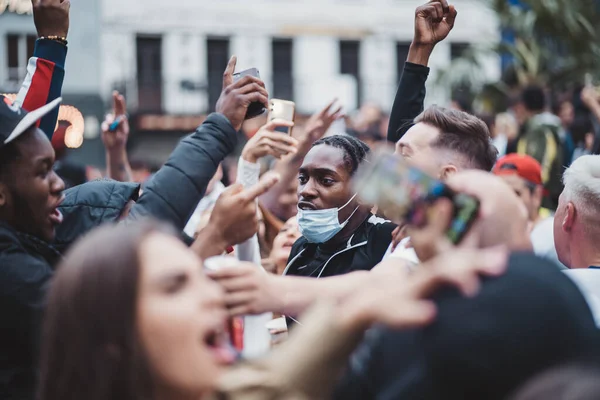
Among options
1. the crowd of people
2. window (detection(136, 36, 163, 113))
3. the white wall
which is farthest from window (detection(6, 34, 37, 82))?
the crowd of people

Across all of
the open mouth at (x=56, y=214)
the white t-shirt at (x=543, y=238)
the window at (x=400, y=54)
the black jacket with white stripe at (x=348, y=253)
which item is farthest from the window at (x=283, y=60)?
the open mouth at (x=56, y=214)

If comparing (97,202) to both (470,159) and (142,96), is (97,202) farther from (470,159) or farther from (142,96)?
(142,96)

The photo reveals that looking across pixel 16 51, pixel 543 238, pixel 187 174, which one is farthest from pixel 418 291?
pixel 16 51

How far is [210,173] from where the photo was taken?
2988 mm

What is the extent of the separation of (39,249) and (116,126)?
2489mm

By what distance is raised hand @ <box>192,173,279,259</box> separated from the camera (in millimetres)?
2697

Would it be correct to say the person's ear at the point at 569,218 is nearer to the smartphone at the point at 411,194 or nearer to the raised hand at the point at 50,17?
the smartphone at the point at 411,194

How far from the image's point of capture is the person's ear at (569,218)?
3.67 metres

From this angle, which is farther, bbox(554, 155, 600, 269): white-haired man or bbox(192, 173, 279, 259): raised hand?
bbox(554, 155, 600, 269): white-haired man

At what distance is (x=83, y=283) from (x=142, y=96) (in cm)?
2548

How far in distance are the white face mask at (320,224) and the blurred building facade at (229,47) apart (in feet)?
70.1

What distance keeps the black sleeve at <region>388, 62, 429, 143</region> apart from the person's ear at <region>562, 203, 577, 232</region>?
110cm

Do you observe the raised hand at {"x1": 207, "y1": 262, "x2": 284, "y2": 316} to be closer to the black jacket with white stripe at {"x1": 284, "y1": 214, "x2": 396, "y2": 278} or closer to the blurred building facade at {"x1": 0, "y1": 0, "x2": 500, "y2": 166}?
the black jacket with white stripe at {"x1": 284, "y1": 214, "x2": 396, "y2": 278}

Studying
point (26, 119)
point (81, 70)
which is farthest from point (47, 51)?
point (81, 70)
